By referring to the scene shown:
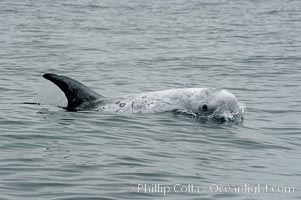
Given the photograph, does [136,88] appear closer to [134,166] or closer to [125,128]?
[125,128]

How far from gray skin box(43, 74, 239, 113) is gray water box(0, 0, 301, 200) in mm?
366

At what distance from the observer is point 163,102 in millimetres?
16312

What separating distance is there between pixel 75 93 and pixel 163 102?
5.66 feet

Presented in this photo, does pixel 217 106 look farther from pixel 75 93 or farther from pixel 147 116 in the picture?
pixel 75 93

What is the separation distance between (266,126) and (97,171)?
221 inches

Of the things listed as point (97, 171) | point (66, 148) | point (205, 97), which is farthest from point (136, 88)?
point (97, 171)

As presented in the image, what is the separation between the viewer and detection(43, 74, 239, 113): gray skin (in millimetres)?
16078

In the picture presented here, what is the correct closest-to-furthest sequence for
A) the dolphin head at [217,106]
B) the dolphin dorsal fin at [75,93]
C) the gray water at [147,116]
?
1. the gray water at [147,116]
2. the dolphin dorsal fin at [75,93]
3. the dolphin head at [217,106]

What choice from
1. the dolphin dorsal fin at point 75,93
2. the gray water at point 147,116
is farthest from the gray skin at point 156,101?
the gray water at point 147,116

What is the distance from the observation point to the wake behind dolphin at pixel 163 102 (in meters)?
16.0

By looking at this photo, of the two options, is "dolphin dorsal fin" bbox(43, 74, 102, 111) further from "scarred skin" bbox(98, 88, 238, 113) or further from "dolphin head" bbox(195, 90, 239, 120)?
"dolphin head" bbox(195, 90, 239, 120)

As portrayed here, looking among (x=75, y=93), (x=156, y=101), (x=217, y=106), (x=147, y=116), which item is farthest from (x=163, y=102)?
(x=75, y=93)

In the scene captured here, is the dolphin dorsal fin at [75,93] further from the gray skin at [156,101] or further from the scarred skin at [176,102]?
the scarred skin at [176,102]

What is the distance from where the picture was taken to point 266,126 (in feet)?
52.6
